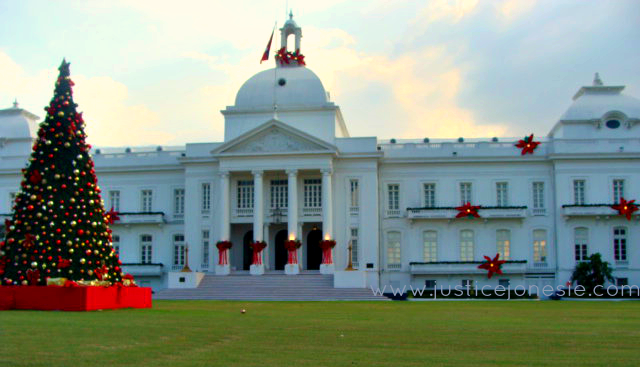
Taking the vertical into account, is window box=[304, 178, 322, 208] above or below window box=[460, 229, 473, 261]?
above

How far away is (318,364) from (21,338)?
18.5 feet

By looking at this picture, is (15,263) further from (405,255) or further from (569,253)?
(569,253)

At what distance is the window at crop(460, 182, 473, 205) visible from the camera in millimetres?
48434

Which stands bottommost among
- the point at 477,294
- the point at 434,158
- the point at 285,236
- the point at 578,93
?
the point at 477,294

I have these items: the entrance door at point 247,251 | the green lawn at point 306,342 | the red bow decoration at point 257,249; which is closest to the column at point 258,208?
the red bow decoration at point 257,249

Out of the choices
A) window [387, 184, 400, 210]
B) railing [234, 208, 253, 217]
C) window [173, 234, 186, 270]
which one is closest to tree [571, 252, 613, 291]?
window [387, 184, 400, 210]

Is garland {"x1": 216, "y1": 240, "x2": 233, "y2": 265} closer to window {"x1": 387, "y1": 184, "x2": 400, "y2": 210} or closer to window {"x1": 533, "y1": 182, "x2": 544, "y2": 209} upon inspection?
window {"x1": 387, "y1": 184, "x2": 400, "y2": 210}

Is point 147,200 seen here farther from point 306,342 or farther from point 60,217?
point 306,342

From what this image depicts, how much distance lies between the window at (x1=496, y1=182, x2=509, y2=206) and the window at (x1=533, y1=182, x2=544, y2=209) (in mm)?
1656

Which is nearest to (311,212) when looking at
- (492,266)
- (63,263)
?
(492,266)

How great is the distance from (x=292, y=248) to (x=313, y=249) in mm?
4450

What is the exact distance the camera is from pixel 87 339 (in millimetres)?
Result: 13531

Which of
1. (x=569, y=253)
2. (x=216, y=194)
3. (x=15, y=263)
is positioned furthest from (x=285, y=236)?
(x=15, y=263)

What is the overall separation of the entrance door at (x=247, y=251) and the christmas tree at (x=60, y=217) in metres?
23.1
